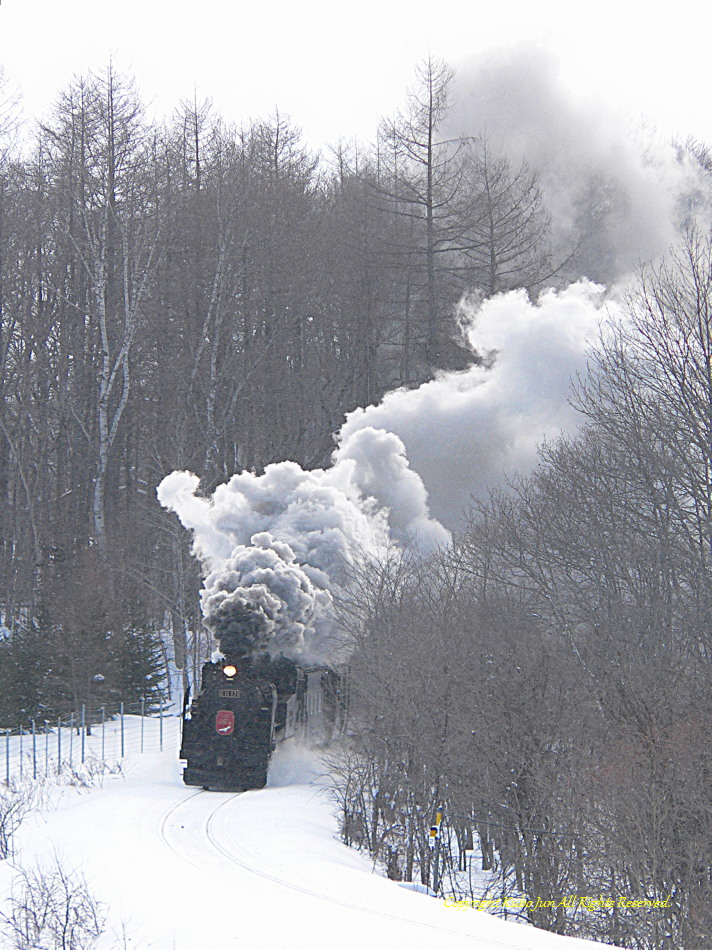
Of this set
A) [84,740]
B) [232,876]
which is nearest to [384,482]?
[84,740]

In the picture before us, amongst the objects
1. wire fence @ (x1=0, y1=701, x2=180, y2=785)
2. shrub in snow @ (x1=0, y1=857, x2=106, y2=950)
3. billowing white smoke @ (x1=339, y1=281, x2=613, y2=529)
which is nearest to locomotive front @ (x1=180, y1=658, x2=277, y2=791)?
wire fence @ (x1=0, y1=701, x2=180, y2=785)

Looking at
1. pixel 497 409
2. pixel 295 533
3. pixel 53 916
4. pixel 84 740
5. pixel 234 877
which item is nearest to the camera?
pixel 53 916

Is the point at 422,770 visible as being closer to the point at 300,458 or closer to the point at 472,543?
the point at 472,543

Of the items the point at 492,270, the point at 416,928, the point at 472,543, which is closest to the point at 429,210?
the point at 492,270

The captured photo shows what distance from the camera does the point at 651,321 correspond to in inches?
1015

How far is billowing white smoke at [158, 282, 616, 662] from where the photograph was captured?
24.9 m

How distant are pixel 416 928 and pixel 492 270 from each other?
116ft

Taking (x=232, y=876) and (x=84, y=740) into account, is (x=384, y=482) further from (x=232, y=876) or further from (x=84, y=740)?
(x=232, y=876)

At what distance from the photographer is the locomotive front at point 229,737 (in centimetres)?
2130

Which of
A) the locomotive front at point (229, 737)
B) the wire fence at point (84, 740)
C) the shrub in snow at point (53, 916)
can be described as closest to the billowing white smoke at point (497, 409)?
the wire fence at point (84, 740)

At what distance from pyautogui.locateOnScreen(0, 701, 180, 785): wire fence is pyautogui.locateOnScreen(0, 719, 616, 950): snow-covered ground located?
2.85 metres

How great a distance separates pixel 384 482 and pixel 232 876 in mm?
21475

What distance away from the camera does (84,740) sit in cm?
2703

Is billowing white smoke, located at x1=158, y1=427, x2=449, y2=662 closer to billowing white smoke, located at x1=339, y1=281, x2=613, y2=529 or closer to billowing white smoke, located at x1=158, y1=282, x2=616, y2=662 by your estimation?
billowing white smoke, located at x1=158, y1=282, x2=616, y2=662
